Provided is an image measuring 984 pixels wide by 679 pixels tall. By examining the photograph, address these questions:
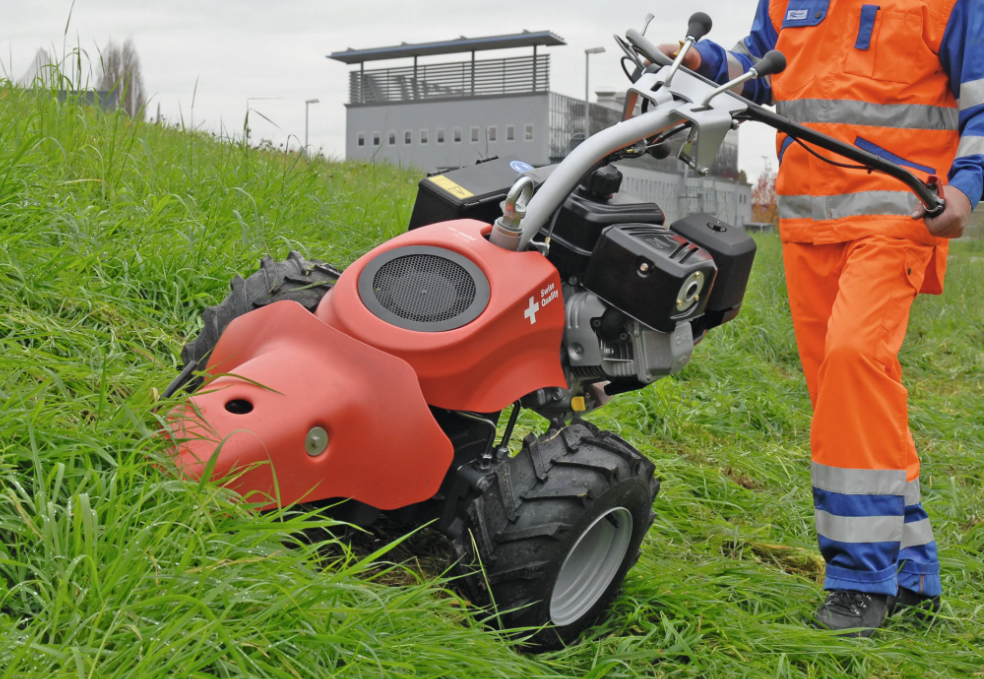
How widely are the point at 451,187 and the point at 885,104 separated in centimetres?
122

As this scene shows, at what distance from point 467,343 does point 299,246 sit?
216cm

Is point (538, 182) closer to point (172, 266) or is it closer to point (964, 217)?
point (964, 217)

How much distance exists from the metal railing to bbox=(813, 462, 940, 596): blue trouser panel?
36879 mm

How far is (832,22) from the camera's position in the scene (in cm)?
252

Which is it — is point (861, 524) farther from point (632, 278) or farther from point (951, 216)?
point (632, 278)

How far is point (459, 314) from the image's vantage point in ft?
5.99

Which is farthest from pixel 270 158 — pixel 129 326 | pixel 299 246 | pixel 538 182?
pixel 538 182

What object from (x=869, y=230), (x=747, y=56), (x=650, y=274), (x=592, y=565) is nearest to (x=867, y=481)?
(x=869, y=230)

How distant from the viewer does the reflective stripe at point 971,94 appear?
232 centimetres

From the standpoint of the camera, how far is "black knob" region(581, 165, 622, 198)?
204 cm

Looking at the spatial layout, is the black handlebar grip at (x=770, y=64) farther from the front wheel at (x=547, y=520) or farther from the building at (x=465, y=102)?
the building at (x=465, y=102)

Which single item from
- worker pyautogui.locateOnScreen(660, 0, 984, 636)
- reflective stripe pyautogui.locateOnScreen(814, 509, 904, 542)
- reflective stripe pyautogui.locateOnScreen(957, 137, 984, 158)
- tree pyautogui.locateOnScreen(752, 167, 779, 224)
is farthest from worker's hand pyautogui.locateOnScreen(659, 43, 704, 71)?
tree pyautogui.locateOnScreen(752, 167, 779, 224)

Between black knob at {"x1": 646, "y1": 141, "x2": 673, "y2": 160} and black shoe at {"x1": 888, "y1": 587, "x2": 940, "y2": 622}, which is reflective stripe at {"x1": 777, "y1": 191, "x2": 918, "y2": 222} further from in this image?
black knob at {"x1": 646, "y1": 141, "x2": 673, "y2": 160}

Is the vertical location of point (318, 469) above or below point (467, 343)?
below
